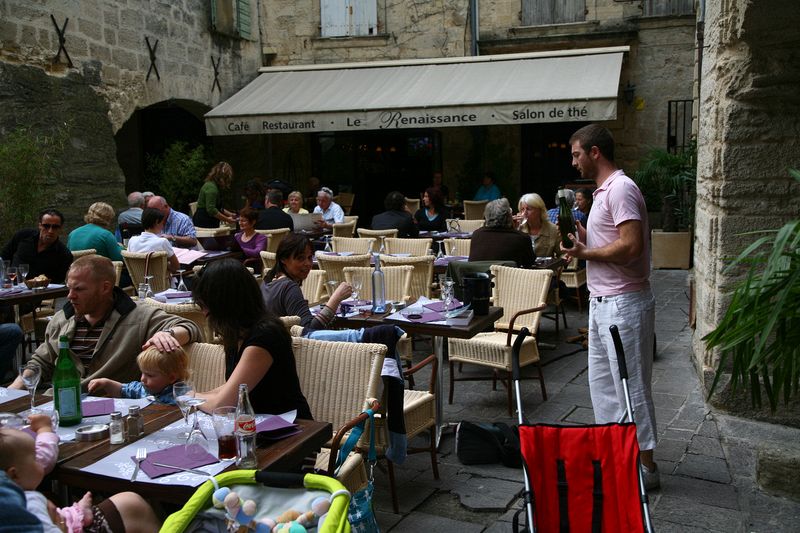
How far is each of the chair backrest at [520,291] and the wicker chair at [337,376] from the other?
2.38 m

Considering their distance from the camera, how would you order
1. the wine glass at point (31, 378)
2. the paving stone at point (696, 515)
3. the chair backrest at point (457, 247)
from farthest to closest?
the chair backrest at point (457, 247), the paving stone at point (696, 515), the wine glass at point (31, 378)

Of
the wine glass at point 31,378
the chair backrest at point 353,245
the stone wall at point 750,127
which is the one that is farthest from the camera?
the chair backrest at point 353,245

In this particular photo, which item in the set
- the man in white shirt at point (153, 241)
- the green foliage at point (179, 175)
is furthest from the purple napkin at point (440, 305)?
the green foliage at point (179, 175)

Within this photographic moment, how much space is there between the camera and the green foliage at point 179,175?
13.6 m

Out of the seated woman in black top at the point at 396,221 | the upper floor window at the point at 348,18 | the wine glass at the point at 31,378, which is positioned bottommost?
the wine glass at the point at 31,378

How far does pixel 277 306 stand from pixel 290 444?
1.75 meters

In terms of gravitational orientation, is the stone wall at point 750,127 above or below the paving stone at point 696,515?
above

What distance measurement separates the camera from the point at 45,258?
22.3ft

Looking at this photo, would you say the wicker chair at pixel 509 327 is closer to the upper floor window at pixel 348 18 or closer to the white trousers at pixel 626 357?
the white trousers at pixel 626 357

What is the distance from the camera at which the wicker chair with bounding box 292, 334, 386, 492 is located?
3420mm

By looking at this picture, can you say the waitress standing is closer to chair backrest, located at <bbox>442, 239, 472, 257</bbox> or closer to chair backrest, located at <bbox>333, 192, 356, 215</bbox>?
chair backrest, located at <bbox>442, 239, 472, 257</bbox>

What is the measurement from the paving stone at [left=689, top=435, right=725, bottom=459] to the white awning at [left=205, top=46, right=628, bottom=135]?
25.8ft

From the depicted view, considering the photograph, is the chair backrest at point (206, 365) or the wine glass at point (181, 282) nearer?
the chair backrest at point (206, 365)

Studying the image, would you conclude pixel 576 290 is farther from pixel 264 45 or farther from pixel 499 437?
pixel 264 45
